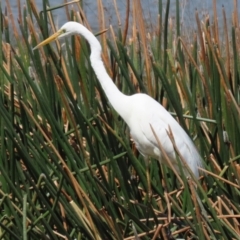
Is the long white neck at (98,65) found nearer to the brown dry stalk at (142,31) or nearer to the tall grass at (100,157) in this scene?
the tall grass at (100,157)

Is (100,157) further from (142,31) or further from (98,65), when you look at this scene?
(142,31)

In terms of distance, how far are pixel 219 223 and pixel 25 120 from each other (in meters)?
0.69

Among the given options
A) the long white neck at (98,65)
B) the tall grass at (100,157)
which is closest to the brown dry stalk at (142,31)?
the tall grass at (100,157)

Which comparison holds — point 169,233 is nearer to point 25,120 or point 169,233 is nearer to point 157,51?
point 25,120

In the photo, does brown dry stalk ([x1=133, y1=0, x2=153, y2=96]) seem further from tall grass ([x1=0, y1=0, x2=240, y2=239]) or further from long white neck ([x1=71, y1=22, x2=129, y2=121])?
long white neck ([x1=71, y1=22, x2=129, y2=121])

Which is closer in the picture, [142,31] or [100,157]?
[100,157]

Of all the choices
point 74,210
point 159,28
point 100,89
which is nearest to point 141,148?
point 100,89

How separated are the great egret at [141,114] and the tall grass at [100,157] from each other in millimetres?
38

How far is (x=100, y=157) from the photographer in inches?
82.2

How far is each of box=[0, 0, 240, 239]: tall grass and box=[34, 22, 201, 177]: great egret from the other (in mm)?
38

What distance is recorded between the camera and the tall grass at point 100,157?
1754mm

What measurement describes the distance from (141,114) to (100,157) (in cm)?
33

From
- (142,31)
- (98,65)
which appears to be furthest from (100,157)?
(142,31)

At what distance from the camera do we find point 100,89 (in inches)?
89.4
